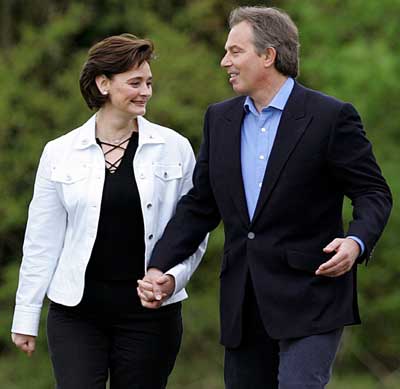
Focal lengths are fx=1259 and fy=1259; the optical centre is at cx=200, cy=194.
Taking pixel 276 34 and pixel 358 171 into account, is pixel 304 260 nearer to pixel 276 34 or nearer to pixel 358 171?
pixel 358 171

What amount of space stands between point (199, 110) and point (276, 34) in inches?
319

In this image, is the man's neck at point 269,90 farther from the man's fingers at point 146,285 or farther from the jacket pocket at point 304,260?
the man's fingers at point 146,285

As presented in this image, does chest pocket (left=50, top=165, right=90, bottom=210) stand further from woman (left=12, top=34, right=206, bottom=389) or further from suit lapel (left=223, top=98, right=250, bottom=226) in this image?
suit lapel (left=223, top=98, right=250, bottom=226)

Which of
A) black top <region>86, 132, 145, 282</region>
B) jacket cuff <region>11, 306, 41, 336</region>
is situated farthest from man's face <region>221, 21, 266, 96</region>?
jacket cuff <region>11, 306, 41, 336</region>

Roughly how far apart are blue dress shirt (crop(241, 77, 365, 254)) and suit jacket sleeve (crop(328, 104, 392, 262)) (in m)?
0.25

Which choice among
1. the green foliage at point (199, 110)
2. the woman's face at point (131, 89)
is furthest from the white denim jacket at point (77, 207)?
the green foliage at point (199, 110)

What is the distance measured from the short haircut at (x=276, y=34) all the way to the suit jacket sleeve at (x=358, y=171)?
0.31 m

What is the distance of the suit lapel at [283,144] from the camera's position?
4.81 meters

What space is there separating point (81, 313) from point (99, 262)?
0.22 m

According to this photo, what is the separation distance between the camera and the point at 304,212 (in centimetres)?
480

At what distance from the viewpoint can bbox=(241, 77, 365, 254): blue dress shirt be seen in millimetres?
4879

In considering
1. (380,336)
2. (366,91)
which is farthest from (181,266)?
(380,336)

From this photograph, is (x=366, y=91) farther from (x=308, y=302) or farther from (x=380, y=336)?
(x=308, y=302)

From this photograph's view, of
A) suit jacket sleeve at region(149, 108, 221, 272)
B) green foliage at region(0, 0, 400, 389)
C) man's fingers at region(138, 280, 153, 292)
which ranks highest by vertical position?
suit jacket sleeve at region(149, 108, 221, 272)
